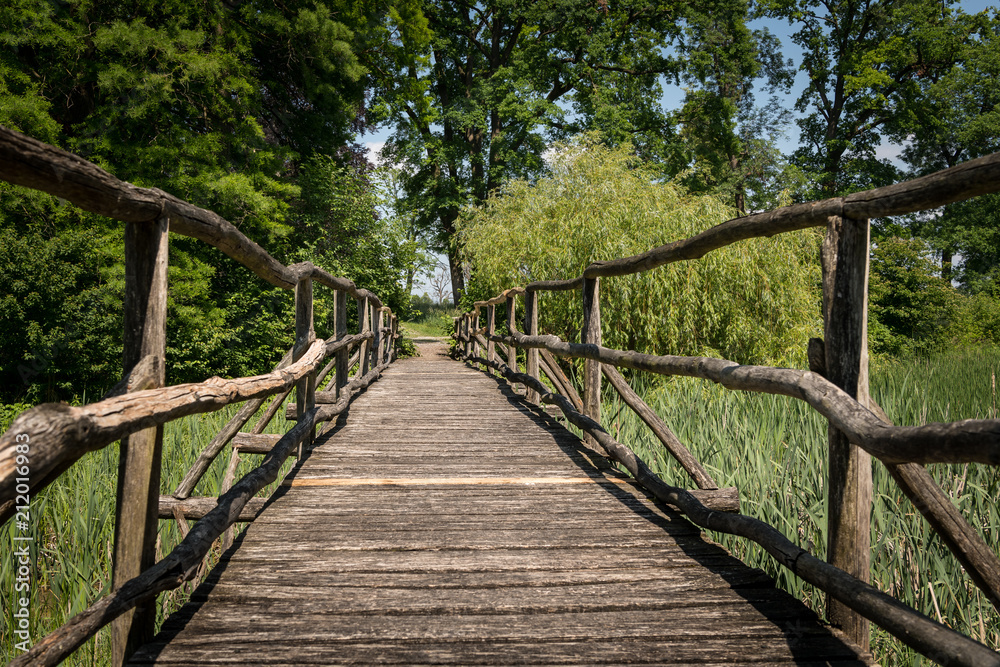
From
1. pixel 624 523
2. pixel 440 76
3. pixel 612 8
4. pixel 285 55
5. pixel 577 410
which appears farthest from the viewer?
pixel 440 76

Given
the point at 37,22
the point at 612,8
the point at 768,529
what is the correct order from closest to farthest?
1. the point at 768,529
2. the point at 37,22
3. the point at 612,8

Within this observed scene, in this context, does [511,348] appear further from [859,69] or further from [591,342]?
[859,69]

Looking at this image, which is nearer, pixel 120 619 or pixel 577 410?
pixel 120 619

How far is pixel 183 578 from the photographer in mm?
1813

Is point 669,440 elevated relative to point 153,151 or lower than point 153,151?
lower

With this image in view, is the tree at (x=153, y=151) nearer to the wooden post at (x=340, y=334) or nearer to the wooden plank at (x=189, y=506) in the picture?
the wooden post at (x=340, y=334)

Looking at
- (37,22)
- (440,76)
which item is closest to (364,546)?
(37,22)

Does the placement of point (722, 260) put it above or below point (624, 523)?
above

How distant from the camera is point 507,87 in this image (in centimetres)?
1912

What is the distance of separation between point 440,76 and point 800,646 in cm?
2285

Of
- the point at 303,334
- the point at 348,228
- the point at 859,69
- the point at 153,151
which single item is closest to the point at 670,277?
A: the point at 303,334

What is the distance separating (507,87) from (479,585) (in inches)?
751

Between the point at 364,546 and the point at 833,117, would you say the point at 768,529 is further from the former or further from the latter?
the point at 833,117

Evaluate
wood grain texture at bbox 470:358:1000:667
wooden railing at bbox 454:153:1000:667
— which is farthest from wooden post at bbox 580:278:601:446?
wooden railing at bbox 454:153:1000:667
